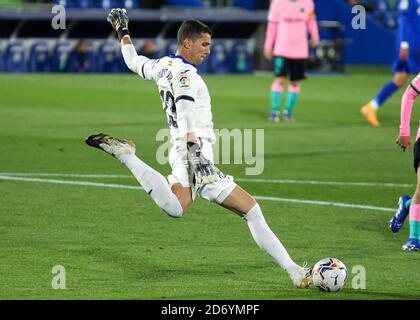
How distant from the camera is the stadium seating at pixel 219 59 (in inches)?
1347

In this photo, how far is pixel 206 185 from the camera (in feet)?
A: 28.6

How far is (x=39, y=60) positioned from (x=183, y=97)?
25063 mm

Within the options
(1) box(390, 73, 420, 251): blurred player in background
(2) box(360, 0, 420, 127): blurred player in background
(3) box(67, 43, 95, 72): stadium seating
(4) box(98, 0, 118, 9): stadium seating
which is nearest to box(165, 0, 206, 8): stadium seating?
(4) box(98, 0, 118, 9): stadium seating

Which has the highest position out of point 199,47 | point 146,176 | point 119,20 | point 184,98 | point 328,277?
point 119,20

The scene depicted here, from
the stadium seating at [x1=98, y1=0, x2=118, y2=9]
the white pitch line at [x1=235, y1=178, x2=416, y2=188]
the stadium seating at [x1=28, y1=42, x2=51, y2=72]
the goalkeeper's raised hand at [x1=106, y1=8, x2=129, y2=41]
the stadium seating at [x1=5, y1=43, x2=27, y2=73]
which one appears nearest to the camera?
the goalkeeper's raised hand at [x1=106, y1=8, x2=129, y2=41]

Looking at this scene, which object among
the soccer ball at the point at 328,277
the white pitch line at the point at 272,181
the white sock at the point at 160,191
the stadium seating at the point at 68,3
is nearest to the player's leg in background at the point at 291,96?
the white pitch line at the point at 272,181

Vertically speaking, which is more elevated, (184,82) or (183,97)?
(184,82)

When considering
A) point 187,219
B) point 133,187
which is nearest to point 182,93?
point 187,219

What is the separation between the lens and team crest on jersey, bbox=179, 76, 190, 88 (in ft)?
28.6

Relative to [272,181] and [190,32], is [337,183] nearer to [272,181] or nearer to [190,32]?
[272,181]

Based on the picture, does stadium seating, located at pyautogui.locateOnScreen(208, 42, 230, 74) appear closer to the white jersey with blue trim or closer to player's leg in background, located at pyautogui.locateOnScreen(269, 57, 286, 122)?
player's leg in background, located at pyautogui.locateOnScreen(269, 57, 286, 122)

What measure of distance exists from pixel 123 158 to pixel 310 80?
927 inches

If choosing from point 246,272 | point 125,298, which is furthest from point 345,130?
point 125,298

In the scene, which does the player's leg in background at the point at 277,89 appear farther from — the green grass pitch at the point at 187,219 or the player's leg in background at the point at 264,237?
the player's leg in background at the point at 264,237
